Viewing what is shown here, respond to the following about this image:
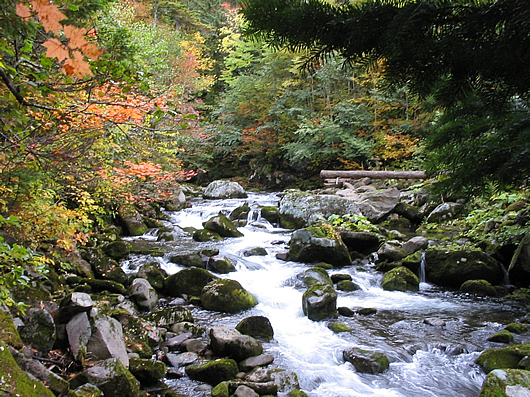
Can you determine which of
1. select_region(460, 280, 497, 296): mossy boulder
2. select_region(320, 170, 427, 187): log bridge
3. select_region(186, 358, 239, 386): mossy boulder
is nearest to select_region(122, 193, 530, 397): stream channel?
select_region(186, 358, 239, 386): mossy boulder

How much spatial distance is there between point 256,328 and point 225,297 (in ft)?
4.09

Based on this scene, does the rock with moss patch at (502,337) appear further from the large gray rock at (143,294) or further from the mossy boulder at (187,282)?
the large gray rock at (143,294)

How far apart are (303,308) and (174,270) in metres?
3.44

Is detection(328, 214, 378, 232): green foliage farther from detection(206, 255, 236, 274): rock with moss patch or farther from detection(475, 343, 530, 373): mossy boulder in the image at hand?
detection(475, 343, 530, 373): mossy boulder

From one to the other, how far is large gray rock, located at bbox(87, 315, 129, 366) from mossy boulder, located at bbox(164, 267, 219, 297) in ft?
9.30

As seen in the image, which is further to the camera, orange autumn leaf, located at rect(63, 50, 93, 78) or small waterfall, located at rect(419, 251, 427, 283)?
small waterfall, located at rect(419, 251, 427, 283)

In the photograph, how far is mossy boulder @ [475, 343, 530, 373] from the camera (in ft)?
14.4

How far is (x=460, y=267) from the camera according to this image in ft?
25.7

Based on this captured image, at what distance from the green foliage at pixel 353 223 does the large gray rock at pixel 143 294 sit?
6.60 meters

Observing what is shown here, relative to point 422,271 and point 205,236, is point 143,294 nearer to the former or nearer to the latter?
point 205,236

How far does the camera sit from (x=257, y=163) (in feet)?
80.4

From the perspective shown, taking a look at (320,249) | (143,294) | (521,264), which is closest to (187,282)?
(143,294)

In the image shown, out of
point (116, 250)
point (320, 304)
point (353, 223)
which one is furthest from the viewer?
point (353, 223)

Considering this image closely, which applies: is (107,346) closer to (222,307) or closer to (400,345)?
(222,307)
